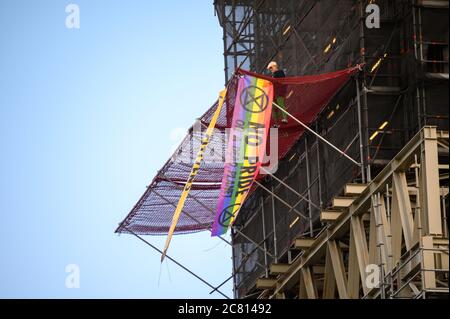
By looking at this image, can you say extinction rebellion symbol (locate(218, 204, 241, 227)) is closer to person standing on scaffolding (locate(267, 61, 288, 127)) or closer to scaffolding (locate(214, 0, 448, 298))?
scaffolding (locate(214, 0, 448, 298))

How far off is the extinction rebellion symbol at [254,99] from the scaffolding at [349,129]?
1.93 metres

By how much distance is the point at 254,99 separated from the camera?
1809 inches

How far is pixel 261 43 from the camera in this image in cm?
5500

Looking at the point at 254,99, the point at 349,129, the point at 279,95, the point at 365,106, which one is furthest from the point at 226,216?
the point at 365,106

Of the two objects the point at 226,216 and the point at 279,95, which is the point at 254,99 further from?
the point at 226,216

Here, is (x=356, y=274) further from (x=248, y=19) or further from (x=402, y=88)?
(x=248, y=19)

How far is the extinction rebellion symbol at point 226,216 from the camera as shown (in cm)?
4519

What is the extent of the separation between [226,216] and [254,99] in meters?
3.04

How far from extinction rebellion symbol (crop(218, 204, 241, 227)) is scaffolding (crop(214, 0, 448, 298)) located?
2271mm

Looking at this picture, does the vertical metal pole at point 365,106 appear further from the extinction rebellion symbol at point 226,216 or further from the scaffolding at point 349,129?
the extinction rebellion symbol at point 226,216

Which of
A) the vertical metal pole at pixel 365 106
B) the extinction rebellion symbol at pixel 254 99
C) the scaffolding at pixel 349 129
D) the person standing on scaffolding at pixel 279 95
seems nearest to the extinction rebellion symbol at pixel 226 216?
the scaffolding at pixel 349 129

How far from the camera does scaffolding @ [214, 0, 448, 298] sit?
42844mm

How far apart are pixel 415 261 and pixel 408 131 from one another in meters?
5.21
